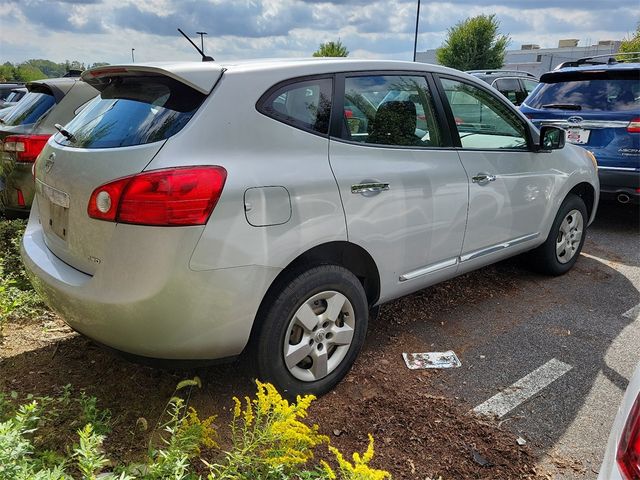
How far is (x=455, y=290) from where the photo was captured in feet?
14.2

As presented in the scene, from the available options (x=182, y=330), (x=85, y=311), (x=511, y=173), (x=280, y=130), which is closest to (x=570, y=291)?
(x=511, y=173)

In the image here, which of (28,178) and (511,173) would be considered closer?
(511,173)

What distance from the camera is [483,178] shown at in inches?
136

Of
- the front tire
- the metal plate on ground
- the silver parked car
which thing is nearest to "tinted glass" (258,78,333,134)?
the silver parked car

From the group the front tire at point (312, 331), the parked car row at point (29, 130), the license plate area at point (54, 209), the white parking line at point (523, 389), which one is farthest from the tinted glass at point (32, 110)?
the white parking line at point (523, 389)

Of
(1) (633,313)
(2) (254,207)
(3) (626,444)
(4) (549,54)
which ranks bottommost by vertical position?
(1) (633,313)

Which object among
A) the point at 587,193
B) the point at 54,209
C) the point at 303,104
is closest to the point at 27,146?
the point at 54,209

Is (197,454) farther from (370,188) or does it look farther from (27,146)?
(27,146)

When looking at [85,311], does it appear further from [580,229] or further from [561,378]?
[580,229]

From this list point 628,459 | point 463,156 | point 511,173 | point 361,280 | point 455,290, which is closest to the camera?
point 628,459

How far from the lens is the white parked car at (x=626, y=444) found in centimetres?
129

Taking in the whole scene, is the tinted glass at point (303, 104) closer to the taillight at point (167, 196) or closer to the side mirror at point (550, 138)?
the taillight at point (167, 196)

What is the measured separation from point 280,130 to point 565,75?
522cm

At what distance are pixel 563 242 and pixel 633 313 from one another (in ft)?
2.82
